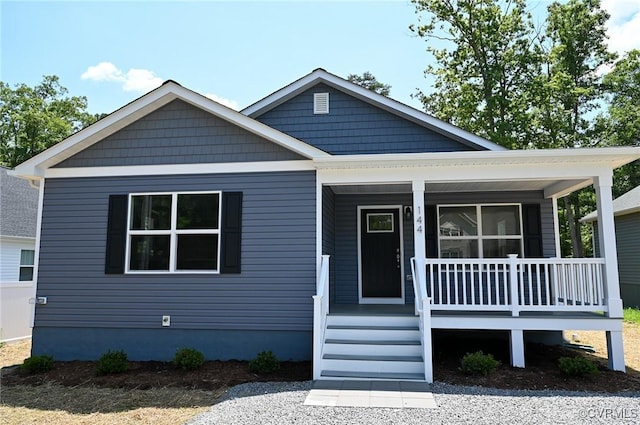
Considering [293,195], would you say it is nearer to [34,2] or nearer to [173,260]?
[173,260]

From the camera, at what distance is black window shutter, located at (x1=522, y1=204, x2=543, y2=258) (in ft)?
27.5

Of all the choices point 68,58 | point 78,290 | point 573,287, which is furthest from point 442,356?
point 68,58

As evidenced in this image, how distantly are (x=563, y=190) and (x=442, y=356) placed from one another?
362cm

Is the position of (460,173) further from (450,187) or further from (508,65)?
(508,65)

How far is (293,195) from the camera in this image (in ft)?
23.6

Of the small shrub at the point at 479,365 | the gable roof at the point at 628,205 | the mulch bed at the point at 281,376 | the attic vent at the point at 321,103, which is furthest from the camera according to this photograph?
the gable roof at the point at 628,205

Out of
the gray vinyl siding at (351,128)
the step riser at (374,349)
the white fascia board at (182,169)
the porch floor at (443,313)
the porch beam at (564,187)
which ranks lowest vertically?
the step riser at (374,349)

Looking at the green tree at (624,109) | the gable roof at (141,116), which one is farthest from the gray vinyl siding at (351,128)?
the green tree at (624,109)

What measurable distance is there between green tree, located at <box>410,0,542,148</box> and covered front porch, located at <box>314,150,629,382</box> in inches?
414

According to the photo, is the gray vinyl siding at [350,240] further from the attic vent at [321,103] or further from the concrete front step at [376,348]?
the concrete front step at [376,348]

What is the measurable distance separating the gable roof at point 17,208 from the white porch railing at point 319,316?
8.57 metres

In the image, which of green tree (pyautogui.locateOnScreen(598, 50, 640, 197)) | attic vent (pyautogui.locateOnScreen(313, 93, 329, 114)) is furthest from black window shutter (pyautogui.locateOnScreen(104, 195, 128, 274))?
green tree (pyautogui.locateOnScreen(598, 50, 640, 197))

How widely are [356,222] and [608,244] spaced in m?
4.28

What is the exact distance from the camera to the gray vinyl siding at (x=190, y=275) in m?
7.05
